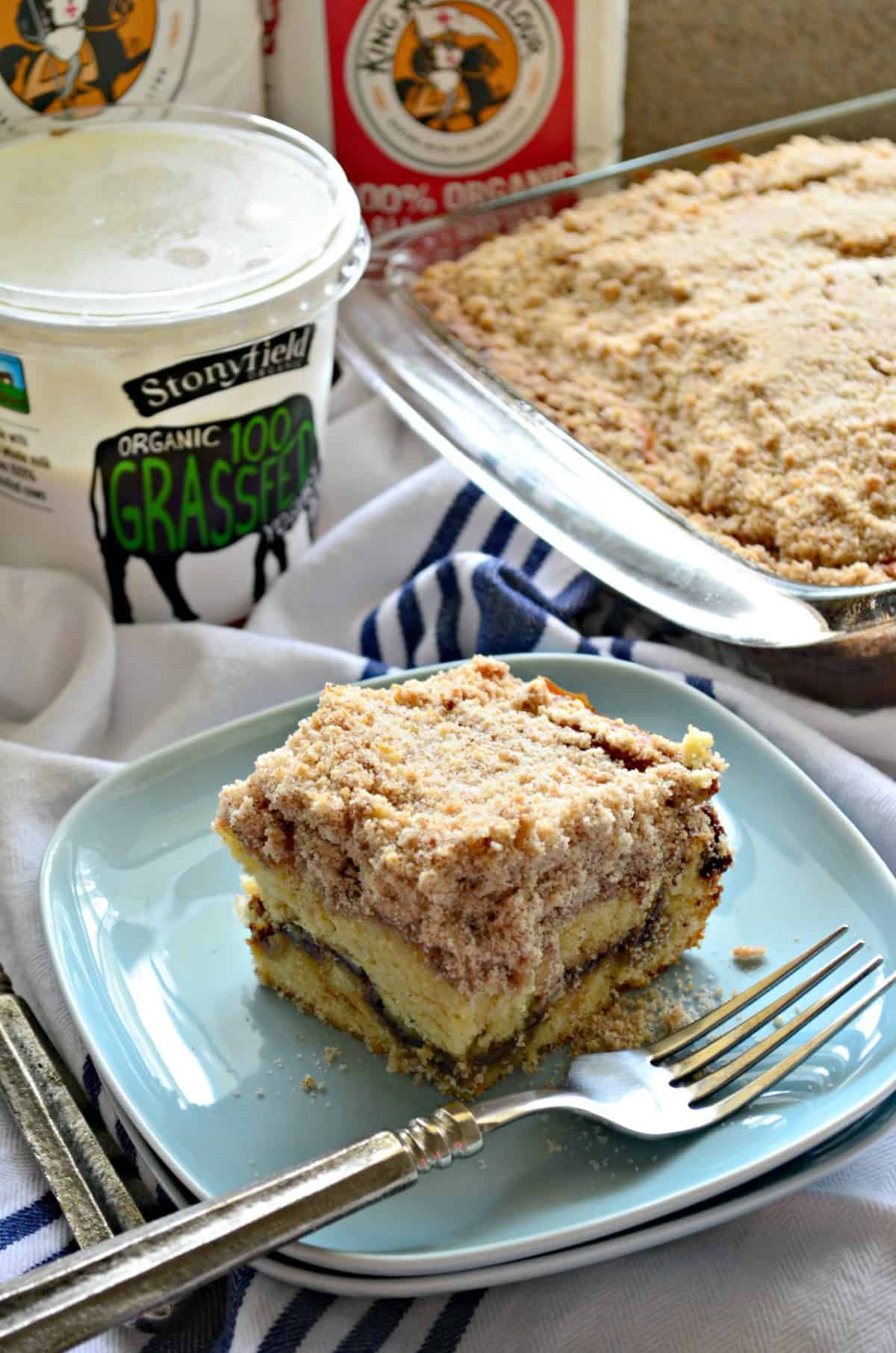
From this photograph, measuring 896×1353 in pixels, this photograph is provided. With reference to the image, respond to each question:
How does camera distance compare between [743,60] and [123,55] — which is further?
[743,60]

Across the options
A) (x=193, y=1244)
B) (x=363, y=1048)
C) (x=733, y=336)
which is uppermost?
(x=733, y=336)

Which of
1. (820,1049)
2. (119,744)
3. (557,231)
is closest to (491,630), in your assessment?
(119,744)

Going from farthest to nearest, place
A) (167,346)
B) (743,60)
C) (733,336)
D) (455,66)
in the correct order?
(743,60) → (455,66) → (733,336) → (167,346)

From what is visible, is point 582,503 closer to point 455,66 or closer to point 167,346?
point 167,346

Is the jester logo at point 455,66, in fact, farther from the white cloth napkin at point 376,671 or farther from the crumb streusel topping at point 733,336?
the white cloth napkin at point 376,671

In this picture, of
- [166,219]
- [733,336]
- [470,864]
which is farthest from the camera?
[733,336]

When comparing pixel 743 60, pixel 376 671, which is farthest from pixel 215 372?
pixel 743 60

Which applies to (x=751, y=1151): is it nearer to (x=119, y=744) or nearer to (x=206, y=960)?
(x=206, y=960)

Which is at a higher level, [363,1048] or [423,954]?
[423,954]
